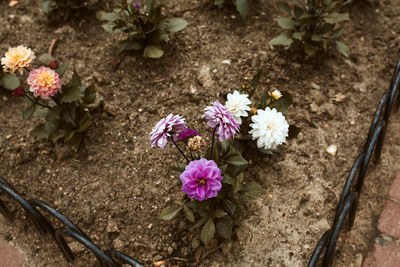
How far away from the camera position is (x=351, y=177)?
160 cm

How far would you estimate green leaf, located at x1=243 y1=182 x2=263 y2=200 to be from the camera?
1.71 meters

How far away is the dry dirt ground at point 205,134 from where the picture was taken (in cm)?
179

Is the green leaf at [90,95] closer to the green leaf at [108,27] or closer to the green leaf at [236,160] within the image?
the green leaf at [108,27]

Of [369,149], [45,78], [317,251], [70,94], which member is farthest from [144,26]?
[317,251]

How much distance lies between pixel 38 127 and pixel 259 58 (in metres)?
1.33

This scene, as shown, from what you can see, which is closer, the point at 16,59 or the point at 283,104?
the point at 16,59

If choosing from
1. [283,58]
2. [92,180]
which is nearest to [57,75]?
[92,180]

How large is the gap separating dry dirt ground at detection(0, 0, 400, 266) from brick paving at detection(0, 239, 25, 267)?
0.04m

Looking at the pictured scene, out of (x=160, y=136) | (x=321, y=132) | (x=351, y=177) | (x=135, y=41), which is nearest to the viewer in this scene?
(x=160, y=136)

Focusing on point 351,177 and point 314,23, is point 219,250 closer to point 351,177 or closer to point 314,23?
point 351,177

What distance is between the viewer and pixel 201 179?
4.52 feet

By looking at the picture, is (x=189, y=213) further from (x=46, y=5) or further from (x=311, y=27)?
(x=46, y=5)

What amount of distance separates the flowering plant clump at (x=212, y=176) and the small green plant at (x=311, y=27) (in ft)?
2.98

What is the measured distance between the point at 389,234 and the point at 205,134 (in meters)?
1.04
